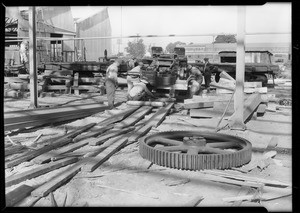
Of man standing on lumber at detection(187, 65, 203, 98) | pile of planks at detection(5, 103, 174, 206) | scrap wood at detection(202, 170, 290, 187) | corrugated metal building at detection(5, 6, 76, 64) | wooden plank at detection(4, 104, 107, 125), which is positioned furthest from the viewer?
corrugated metal building at detection(5, 6, 76, 64)

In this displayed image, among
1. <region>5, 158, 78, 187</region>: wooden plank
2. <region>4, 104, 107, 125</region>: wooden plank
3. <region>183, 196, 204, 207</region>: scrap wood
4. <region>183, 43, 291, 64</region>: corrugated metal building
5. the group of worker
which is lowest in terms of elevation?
<region>183, 196, 204, 207</region>: scrap wood

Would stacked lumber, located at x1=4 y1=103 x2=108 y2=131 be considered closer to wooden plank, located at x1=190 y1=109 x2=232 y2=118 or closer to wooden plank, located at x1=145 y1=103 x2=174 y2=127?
wooden plank, located at x1=145 y1=103 x2=174 y2=127

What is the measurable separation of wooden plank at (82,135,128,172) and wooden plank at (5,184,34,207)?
93 centimetres

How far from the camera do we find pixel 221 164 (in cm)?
460

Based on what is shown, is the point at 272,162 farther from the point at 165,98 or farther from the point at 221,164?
the point at 165,98

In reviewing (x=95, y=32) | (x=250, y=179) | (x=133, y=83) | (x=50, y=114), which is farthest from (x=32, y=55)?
(x=95, y=32)

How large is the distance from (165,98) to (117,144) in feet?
17.3

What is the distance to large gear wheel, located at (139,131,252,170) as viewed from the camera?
14.9ft

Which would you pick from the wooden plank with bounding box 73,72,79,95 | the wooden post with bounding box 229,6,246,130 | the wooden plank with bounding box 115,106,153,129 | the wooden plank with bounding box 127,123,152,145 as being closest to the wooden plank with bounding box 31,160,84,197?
the wooden plank with bounding box 127,123,152,145

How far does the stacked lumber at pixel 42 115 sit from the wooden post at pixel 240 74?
3687mm

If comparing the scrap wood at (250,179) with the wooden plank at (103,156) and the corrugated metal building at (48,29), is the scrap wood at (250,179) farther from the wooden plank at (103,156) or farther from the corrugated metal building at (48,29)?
the corrugated metal building at (48,29)

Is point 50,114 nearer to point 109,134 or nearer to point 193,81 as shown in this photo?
point 109,134

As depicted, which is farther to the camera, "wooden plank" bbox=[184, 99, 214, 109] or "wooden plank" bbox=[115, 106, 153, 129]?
"wooden plank" bbox=[184, 99, 214, 109]
